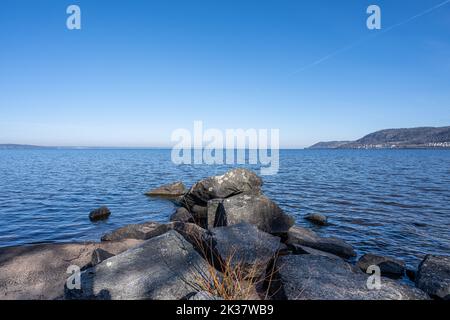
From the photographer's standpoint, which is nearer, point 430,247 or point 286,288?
point 286,288

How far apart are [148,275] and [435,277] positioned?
784cm

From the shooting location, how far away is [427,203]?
752 inches

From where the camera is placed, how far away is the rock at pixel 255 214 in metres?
10.8

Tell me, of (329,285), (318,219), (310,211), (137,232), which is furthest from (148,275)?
(310,211)

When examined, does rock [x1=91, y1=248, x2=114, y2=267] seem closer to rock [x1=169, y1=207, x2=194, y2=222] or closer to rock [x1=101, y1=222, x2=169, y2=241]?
rock [x1=101, y1=222, x2=169, y2=241]

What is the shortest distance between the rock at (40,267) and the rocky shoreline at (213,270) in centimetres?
2

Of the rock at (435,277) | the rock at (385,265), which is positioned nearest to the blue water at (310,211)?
the rock at (385,265)

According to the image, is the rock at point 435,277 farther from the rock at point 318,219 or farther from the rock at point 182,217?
the rock at point 182,217

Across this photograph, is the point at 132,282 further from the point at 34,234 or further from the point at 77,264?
the point at 34,234

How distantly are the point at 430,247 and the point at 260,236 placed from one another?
347 inches

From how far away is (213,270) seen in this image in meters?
5.23

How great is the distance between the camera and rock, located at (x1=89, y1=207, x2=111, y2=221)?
48.3 ft
